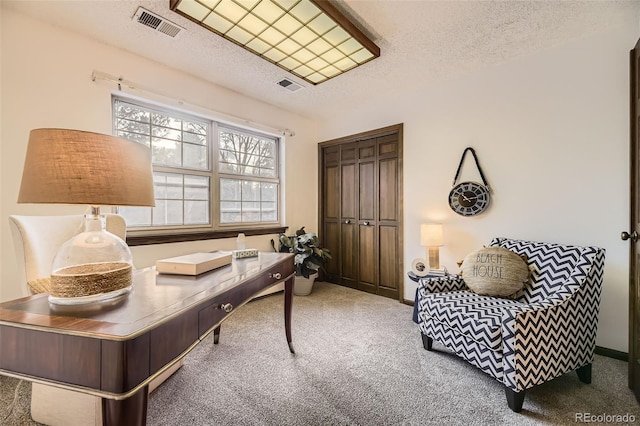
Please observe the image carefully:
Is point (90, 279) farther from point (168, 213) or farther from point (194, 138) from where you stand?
point (194, 138)

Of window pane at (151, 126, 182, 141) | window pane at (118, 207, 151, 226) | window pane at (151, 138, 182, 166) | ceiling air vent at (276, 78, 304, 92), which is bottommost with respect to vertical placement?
window pane at (118, 207, 151, 226)

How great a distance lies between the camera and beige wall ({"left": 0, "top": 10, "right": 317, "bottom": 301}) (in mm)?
1921

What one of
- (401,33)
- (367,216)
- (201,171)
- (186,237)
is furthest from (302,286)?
(401,33)

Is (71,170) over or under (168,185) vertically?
under

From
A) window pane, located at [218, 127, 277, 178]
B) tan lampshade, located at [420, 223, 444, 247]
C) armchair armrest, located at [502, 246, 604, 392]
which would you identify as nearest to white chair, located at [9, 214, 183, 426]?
window pane, located at [218, 127, 277, 178]

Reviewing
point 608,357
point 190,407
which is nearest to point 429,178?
point 608,357

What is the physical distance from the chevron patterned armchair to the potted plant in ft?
5.35

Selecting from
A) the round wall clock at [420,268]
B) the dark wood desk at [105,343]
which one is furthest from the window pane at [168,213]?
the round wall clock at [420,268]

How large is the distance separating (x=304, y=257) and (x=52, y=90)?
2662mm

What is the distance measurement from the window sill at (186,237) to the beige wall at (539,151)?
1.78 metres

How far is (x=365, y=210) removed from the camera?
372 cm

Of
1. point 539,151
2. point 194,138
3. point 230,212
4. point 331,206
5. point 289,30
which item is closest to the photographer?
point 289,30

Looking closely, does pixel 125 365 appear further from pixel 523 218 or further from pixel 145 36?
pixel 523 218

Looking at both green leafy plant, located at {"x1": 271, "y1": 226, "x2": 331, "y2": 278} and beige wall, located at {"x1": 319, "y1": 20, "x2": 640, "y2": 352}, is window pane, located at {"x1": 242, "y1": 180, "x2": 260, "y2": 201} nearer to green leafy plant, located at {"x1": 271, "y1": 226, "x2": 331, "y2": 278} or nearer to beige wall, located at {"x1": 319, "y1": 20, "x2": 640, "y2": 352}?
green leafy plant, located at {"x1": 271, "y1": 226, "x2": 331, "y2": 278}
